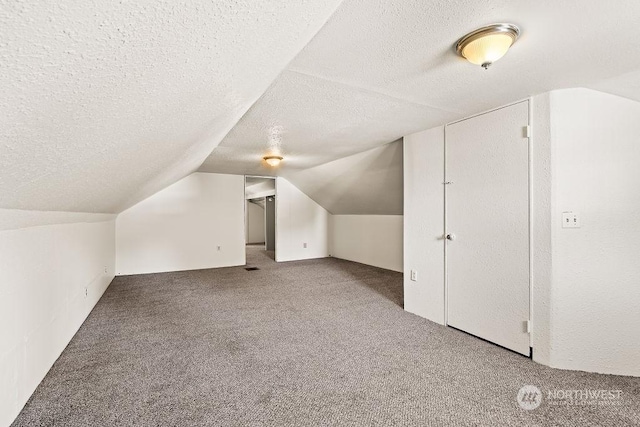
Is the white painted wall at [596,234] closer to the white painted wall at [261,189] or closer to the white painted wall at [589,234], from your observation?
the white painted wall at [589,234]

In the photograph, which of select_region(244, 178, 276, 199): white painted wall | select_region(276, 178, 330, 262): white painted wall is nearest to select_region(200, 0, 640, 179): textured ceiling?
select_region(276, 178, 330, 262): white painted wall

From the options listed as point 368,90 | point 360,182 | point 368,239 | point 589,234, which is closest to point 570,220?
point 589,234

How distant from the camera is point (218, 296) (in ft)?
12.5

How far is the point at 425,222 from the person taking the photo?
2990 millimetres

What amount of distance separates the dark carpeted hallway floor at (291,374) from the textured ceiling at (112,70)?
1215mm

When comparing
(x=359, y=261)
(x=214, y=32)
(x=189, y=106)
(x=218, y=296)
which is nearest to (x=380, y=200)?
(x=359, y=261)

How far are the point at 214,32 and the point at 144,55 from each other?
0.18m

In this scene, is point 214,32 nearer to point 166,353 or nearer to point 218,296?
point 166,353

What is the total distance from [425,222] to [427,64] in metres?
1.69

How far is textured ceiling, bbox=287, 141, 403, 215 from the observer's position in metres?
4.03

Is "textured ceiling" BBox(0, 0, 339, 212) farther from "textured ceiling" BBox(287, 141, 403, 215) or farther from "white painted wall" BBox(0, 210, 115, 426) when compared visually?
"textured ceiling" BBox(287, 141, 403, 215)

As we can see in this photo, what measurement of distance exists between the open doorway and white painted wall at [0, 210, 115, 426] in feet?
11.9

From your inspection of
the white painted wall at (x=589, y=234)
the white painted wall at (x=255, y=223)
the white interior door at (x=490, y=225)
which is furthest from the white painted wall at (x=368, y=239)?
the white painted wall at (x=255, y=223)

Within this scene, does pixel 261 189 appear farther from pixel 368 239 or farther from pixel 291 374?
pixel 291 374
